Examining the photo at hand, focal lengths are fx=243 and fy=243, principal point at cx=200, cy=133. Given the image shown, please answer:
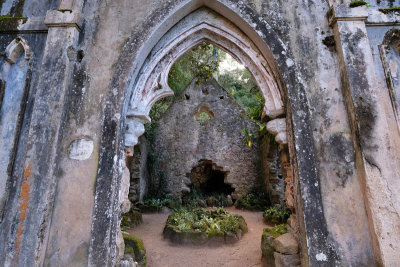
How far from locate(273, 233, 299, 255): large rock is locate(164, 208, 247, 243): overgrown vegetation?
287 centimetres

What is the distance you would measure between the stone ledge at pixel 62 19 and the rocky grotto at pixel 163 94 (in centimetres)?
2

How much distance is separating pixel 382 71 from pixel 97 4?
374 centimetres

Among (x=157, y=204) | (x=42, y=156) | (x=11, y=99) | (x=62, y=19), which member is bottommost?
(x=157, y=204)

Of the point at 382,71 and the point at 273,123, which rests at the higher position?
the point at 382,71

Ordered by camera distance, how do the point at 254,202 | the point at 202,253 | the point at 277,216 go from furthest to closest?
the point at 254,202, the point at 277,216, the point at 202,253

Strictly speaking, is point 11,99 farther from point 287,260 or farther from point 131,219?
point 131,219

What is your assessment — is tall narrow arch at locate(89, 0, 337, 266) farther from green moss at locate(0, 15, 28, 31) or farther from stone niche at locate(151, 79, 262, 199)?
stone niche at locate(151, 79, 262, 199)

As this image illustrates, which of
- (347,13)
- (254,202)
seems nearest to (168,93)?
(347,13)

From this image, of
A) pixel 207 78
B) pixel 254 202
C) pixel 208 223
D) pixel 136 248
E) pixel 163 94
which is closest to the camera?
pixel 163 94

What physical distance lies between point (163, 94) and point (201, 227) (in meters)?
3.95

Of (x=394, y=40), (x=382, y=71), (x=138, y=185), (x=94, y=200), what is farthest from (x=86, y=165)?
(x=138, y=185)

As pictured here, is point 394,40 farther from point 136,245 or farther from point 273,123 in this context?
point 136,245

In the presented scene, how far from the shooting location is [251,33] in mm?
3166

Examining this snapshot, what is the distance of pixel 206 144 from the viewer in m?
11.2
